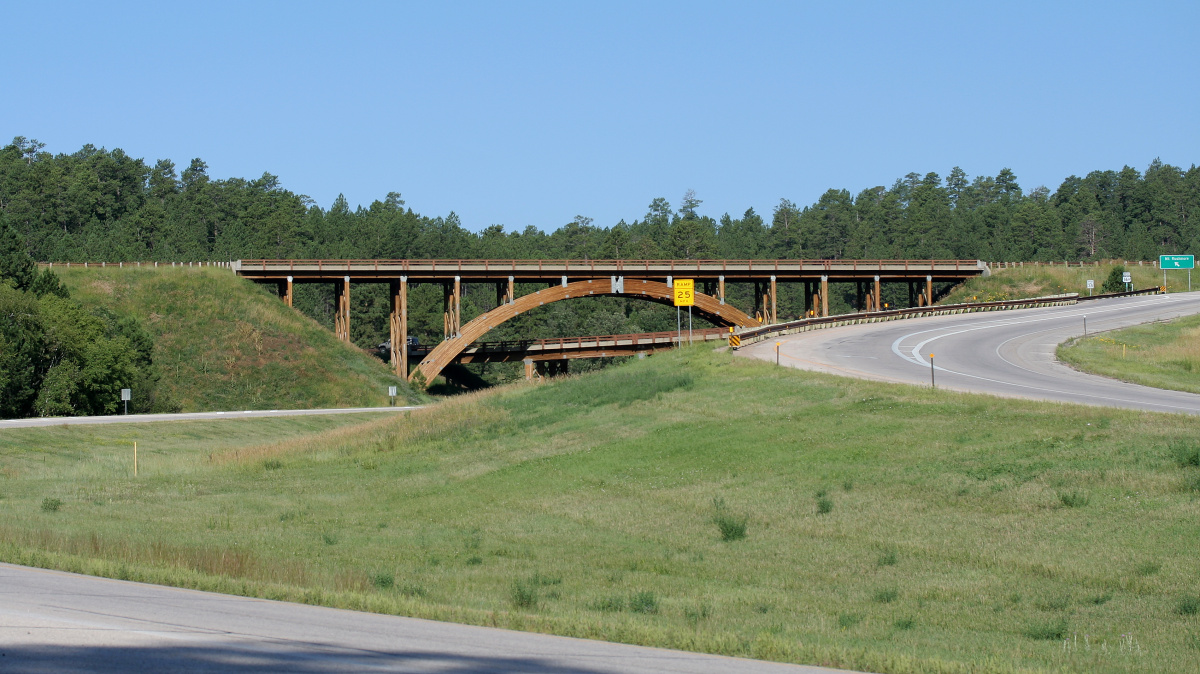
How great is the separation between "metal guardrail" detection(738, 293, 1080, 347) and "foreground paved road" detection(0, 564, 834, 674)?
1891 inches

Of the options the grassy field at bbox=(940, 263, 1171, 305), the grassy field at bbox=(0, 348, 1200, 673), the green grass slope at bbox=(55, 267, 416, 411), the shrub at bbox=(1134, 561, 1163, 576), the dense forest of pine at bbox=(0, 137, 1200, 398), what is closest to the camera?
the grassy field at bbox=(0, 348, 1200, 673)

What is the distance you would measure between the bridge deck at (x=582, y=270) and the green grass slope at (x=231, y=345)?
3247mm

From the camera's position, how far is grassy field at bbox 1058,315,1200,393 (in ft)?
132

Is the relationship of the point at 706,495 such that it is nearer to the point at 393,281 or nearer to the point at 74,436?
the point at 74,436

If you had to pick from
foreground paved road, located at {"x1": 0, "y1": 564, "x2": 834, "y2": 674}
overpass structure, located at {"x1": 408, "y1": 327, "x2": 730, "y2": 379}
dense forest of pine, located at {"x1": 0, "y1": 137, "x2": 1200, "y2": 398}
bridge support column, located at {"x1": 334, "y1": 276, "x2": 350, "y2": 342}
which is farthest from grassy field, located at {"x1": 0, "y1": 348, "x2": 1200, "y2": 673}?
dense forest of pine, located at {"x1": 0, "y1": 137, "x2": 1200, "y2": 398}

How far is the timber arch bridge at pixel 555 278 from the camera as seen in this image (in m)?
80.8

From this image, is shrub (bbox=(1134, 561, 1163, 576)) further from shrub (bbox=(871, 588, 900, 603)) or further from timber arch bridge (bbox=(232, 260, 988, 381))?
timber arch bridge (bbox=(232, 260, 988, 381))

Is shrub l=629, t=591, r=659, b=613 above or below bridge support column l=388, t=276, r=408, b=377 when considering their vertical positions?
below

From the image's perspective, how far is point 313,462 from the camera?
37.5 m

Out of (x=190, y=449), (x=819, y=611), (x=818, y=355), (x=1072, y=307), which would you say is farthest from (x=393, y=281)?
(x=819, y=611)

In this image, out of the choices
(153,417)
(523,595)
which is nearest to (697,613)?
(523,595)

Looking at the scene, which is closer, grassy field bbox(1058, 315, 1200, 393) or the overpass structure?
grassy field bbox(1058, 315, 1200, 393)

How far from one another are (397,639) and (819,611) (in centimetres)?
627

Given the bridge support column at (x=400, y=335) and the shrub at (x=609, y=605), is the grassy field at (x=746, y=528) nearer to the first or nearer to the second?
the shrub at (x=609, y=605)
